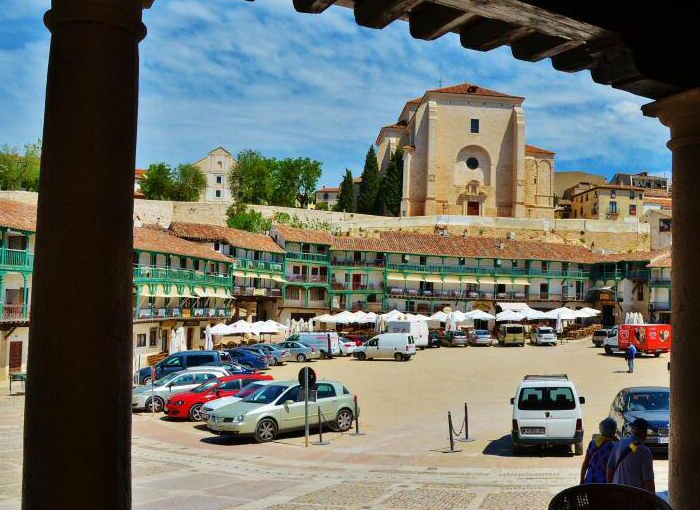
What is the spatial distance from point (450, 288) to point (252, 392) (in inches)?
1945

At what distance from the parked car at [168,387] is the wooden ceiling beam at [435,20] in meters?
20.5

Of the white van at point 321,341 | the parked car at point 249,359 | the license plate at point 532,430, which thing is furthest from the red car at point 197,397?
the white van at point 321,341

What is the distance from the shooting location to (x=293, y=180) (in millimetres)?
105938

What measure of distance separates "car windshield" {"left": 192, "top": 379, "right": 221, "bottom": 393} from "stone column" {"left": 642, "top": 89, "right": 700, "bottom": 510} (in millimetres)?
19260

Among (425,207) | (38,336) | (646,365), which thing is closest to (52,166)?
(38,336)

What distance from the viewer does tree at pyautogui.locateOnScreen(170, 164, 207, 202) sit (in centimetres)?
10269

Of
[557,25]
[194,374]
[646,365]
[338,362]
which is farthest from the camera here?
[338,362]

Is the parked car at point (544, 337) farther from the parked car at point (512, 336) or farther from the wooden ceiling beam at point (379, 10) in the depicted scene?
the wooden ceiling beam at point (379, 10)

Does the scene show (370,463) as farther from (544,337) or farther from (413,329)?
(544,337)

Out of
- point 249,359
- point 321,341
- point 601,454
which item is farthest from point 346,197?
point 601,454

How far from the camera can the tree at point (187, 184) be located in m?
103

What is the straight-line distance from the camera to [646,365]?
3809 centimetres

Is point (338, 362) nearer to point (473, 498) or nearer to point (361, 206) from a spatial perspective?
point (473, 498)

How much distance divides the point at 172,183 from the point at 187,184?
280 centimetres
